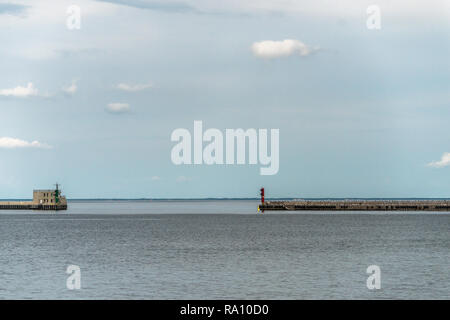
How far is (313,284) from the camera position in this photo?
42.3m

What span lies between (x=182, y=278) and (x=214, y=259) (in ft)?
40.5

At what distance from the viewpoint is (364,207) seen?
198m

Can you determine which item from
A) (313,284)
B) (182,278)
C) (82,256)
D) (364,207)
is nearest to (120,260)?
(82,256)
